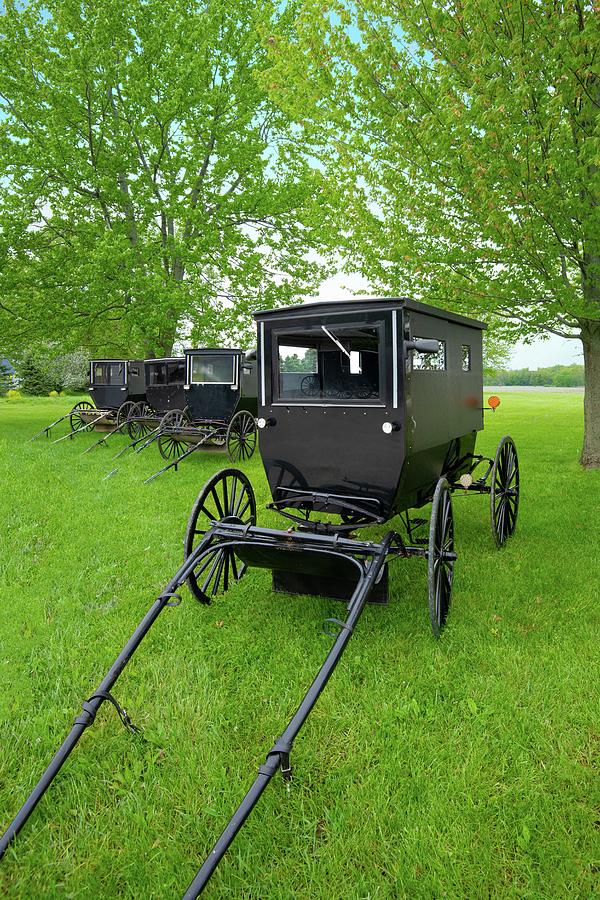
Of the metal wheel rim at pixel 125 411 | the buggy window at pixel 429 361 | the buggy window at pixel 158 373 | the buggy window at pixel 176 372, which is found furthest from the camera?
the metal wheel rim at pixel 125 411

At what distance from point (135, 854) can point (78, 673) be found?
5.58 ft

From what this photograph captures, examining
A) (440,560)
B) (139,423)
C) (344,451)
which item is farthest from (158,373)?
(440,560)

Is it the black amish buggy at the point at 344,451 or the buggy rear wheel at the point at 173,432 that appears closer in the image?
the black amish buggy at the point at 344,451

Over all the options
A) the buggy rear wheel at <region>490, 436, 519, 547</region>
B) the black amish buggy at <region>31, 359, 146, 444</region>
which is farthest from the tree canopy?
the buggy rear wheel at <region>490, 436, 519, 547</region>

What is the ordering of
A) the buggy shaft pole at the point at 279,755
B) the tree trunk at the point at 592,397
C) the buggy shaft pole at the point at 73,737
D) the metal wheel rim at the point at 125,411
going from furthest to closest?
1. the metal wheel rim at the point at 125,411
2. the tree trunk at the point at 592,397
3. the buggy shaft pole at the point at 73,737
4. the buggy shaft pole at the point at 279,755

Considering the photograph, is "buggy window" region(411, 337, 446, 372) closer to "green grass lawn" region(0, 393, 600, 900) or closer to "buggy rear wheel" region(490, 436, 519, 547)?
"buggy rear wheel" region(490, 436, 519, 547)

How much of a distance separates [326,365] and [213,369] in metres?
8.48

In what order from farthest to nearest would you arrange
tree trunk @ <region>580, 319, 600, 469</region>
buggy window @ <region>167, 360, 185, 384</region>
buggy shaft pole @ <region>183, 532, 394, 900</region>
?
buggy window @ <region>167, 360, 185, 384</region>, tree trunk @ <region>580, 319, 600, 469</region>, buggy shaft pole @ <region>183, 532, 394, 900</region>

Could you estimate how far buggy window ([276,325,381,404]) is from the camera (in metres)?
4.89

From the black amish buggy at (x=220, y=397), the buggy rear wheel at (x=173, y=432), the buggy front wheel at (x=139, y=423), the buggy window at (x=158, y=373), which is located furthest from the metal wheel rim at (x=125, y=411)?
the black amish buggy at (x=220, y=397)

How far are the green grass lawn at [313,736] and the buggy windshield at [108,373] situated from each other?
12219mm

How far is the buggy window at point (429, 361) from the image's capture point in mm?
4889

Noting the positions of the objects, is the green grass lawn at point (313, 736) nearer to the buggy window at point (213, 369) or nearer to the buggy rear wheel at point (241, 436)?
the buggy rear wheel at point (241, 436)

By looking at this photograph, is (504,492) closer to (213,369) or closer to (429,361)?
(429,361)
